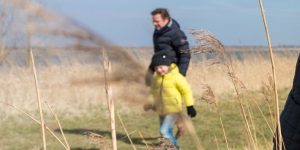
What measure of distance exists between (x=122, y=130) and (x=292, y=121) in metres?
6.05

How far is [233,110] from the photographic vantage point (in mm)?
9523

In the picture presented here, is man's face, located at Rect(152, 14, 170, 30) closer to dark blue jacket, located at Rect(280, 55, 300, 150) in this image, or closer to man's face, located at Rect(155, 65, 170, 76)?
man's face, located at Rect(155, 65, 170, 76)

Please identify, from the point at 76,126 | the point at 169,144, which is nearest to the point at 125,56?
the point at 169,144

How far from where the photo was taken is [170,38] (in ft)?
19.5

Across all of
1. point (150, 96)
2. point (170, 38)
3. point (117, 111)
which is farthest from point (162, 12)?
point (150, 96)

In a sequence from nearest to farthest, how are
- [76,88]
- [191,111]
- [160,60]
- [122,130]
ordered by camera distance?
[160,60] < [191,111] < [122,130] < [76,88]

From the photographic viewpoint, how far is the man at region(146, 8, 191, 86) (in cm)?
584

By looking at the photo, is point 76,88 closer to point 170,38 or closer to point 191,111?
point 170,38

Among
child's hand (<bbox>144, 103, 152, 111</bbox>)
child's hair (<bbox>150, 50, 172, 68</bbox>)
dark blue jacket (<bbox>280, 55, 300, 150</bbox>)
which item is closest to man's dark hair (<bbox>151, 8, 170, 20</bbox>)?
child's hair (<bbox>150, 50, 172, 68</bbox>)

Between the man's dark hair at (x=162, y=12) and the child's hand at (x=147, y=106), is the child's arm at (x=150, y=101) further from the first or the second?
the man's dark hair at (x=162, y=12)

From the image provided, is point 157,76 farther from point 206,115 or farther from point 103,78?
point 206,115

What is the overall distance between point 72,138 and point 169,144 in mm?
5511

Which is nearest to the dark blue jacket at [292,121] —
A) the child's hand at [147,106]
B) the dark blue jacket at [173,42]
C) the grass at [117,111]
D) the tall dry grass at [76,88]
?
the child's hand at [147,106]

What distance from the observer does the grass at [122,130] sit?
652 centimetres
